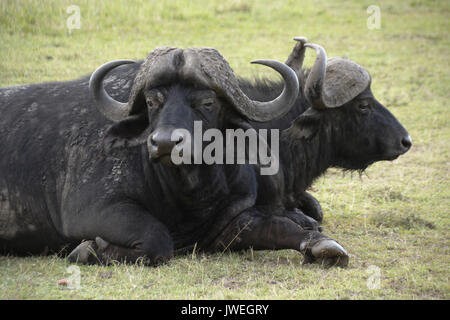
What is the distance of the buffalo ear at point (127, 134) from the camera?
17.4 ft

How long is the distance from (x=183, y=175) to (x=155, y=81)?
742mm

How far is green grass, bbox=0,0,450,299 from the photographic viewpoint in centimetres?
459

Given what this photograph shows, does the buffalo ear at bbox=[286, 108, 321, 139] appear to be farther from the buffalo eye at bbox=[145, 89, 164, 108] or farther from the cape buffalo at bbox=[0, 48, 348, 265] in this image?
the buffalo eye at bbox=[145, 89, 164, 108]

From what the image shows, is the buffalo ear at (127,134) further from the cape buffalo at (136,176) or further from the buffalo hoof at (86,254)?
the buffalo hoof at (86,254)

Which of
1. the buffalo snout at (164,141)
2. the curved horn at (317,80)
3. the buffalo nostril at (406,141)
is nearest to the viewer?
the buffalo snout at (164,141)

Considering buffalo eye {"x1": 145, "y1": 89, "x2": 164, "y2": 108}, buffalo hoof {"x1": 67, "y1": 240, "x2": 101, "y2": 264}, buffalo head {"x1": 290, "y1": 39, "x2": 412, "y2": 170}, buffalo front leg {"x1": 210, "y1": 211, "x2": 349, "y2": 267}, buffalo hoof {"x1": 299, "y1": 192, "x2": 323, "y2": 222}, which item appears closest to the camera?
buffalo eye {"x1": 145, "y1": 89, "x2": 164, "y2": 108}

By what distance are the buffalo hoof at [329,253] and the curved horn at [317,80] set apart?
4.43 ft

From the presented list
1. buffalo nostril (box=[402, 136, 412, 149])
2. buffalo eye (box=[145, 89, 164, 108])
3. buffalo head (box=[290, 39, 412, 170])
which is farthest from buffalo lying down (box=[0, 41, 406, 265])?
buffalo nostril (box=[402, 136, 412, 149])

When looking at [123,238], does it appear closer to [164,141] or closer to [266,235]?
[164,141]

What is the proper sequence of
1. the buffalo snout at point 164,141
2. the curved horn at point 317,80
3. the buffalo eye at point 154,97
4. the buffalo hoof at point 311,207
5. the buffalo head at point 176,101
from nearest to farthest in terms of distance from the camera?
the buffalo snout at point 164,141
the buffalo head at point 176,101
the buffalo eye at point 154,97
the curved horn at point 317,80
the buffalo hoof at point 311,207

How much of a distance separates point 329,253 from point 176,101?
1.56 metres

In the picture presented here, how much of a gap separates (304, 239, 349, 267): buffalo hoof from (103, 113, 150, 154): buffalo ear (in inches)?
60.8

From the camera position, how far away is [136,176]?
534cm

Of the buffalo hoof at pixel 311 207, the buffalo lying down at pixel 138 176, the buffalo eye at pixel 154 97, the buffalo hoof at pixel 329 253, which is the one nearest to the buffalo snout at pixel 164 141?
the buffalo lying down at pixel 138 176
